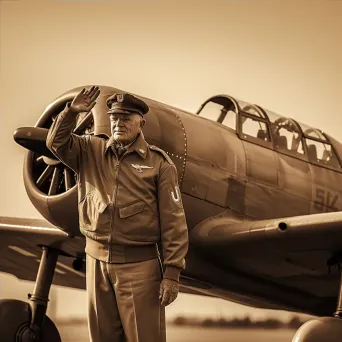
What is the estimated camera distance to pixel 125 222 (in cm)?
215

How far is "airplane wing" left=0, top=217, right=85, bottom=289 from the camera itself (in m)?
4.12

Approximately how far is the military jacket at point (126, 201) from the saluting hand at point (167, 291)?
2 centimetres

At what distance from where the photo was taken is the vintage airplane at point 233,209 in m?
3.46

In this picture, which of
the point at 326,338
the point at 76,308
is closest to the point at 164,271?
the point at 326,338

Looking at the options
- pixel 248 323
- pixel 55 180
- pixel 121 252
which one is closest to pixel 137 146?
pixel 121 252

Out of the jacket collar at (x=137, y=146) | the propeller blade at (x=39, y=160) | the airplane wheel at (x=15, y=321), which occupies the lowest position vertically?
the airplane wheel at (x=15, y=321)

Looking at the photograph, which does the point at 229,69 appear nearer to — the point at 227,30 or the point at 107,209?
the point at 227,30

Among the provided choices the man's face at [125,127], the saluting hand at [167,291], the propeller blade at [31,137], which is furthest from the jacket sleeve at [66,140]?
the propeller blade at [31,137]

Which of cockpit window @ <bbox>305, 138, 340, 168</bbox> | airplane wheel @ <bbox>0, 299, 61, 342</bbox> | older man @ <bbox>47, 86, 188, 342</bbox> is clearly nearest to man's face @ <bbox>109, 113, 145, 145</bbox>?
older man @ <bbox>47, 86, 188, 342</bbox>

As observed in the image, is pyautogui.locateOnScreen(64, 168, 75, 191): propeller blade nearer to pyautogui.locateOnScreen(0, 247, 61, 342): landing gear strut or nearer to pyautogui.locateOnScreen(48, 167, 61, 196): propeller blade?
pyautogui.locateOnScreen(48, 167, 61, 196): propeller blade

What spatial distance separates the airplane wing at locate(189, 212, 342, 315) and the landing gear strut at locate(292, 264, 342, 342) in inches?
17.7

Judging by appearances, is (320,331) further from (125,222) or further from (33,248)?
(33,248)

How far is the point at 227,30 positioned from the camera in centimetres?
484

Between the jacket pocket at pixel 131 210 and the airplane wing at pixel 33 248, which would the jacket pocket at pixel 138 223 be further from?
the airplane wing at pixel 33 248
